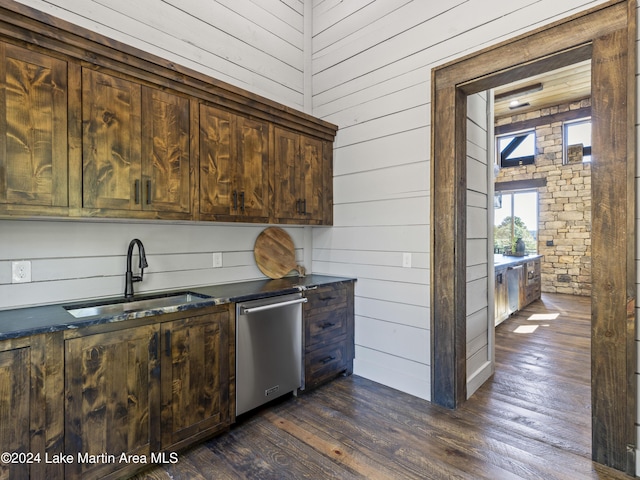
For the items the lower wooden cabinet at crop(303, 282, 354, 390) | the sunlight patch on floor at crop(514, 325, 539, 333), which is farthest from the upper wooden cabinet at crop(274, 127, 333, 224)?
the sunlight patch on floor at crop(514, 325, 539, 333)

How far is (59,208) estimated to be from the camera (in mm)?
1741

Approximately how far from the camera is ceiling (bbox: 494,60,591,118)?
5474 millimetres

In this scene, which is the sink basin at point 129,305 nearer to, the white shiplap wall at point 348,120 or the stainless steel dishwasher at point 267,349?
the white shiplap wall at point 348,120

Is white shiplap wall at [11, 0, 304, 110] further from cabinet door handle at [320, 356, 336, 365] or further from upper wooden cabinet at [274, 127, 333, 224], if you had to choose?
cabinet door handle at [320, 356, 336, 365]

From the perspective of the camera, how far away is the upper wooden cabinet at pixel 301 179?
2830 millimetres

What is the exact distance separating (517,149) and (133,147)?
848cm

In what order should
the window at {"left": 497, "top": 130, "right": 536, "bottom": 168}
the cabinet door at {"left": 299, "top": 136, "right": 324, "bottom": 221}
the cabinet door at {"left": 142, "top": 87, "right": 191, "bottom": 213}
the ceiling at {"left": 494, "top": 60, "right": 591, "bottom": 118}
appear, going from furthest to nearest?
the window at {"left": 497, "top": 130, "right": 536, "bottom": 168} → the ceiling at {"left": 494, "top": 60, "right": 591, "bottom": 118} → the cabinet door at {"left": 299, "top": 136, "right": 324, "bottom": 221} → the cabinet door at {"left": 142, "top": 87, "right": 191, "bottom": 213}

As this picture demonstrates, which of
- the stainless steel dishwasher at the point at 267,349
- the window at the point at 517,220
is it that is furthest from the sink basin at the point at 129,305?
the window at the point at 517,220

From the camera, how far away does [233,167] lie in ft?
8.18

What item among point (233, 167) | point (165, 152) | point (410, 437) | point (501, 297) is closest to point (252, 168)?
point (233, 167)

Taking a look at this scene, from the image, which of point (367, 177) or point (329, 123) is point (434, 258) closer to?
point (367, 177)

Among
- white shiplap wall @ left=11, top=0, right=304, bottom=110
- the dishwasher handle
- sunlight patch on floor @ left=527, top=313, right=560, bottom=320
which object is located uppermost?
white shiplap wall @ left=11, top=0, right=304, bottom=110

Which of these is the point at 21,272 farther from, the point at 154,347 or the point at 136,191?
the point at 154,347

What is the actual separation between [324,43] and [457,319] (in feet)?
9.66
